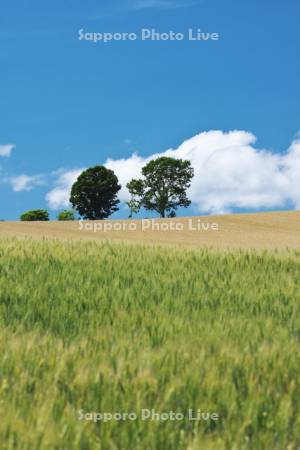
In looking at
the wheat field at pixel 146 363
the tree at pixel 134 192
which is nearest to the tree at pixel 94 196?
the tree at pixel 134 192

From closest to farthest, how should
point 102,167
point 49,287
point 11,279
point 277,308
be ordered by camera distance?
point 277,308, point 49,287, point 11,279, point 102,167

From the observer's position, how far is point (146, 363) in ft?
12.7

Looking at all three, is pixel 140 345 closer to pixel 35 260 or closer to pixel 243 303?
pixel 243 303

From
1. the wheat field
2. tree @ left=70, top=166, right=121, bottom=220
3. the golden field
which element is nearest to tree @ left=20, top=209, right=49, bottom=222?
tree @ left=70, top=166, right=121, bottom=220

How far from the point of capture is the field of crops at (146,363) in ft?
10.0

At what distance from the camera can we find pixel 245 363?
4121mm

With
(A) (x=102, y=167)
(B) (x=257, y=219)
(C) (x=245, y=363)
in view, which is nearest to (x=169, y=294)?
(C) (x=245, y=363)

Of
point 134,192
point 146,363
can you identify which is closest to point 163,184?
point 134,192

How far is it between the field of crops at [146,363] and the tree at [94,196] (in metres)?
70.3

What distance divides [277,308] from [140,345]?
2.59m

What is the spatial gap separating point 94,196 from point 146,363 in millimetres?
74462

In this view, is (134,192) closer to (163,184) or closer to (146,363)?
(163,184)

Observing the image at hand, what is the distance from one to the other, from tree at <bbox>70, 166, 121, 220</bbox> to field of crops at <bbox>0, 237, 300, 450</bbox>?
70313 mm

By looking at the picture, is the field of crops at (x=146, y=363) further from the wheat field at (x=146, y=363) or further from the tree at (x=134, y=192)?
the tree at (x=134, y=192)
